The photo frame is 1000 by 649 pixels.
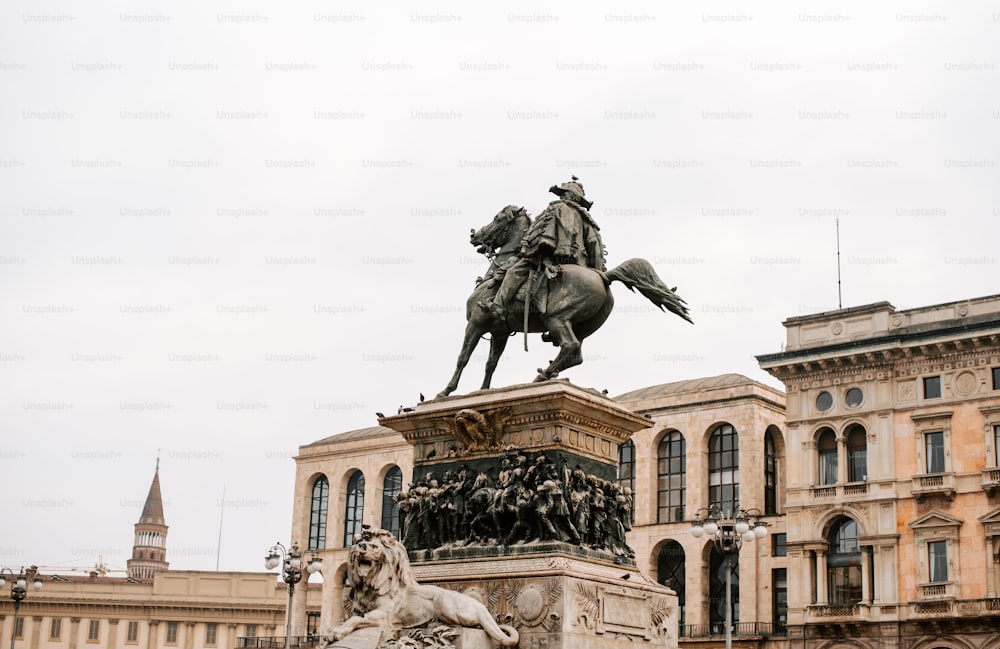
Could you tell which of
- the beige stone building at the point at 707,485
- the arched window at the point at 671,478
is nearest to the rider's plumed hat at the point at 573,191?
the beige stone building at the point at 707,485

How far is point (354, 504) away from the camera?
81312 mm

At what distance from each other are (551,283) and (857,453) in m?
42.1

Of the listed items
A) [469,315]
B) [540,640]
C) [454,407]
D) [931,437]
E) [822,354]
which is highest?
[822,354]

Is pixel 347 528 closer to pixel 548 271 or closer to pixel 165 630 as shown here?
pixel 165 630

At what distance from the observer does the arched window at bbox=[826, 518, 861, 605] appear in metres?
53.2

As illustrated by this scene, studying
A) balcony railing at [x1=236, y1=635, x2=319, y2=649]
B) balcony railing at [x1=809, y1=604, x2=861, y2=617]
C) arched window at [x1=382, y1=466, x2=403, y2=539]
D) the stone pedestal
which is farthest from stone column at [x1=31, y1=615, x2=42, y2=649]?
the stone pedestal

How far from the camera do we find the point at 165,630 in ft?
313

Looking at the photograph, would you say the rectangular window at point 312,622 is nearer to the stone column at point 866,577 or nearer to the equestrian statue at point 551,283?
the stone column at point 866,577

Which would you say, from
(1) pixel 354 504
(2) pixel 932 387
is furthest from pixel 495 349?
(1) pixel 354 504

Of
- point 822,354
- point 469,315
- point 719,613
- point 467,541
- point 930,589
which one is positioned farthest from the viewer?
point 719,613

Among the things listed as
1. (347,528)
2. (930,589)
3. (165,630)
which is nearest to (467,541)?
(930,589)

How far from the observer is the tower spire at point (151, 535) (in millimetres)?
168375

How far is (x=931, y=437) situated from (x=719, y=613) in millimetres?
15965

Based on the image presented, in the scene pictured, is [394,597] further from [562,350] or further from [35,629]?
[35,629]
